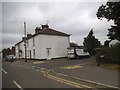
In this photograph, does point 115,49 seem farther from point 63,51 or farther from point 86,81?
point 63,51

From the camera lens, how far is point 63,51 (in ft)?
189

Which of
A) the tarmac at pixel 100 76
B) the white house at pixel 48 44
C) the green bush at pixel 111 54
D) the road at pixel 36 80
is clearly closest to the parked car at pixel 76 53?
the white house at pixel 48 44

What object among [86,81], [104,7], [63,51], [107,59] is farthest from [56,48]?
[86,81]

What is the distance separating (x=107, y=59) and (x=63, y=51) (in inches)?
1235

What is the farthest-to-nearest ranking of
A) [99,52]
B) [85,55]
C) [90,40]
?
1. [90,40]
2. [85,55]
3. [99,52]

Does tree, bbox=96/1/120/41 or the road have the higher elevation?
tree, bbox=96/1/120/41

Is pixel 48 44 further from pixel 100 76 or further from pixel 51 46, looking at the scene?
pixel 100 76

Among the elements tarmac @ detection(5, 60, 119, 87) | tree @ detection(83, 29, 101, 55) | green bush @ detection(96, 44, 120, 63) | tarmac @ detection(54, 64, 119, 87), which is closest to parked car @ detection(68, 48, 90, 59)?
tree @ detection(83, 29, 101, 55)

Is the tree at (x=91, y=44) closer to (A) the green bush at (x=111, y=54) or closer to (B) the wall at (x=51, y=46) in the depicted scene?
(B) the wall at (x=51, y=46)

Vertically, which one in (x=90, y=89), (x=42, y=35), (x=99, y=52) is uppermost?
(x=42, y=35)

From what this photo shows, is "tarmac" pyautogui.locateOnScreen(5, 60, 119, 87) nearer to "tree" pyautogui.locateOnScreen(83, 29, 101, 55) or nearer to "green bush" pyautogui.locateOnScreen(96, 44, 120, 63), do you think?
"green bush" pyautogui.locateOnScreen(96, 44, 120, 63)

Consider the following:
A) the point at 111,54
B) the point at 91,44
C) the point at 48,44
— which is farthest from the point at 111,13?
the point at 91,44

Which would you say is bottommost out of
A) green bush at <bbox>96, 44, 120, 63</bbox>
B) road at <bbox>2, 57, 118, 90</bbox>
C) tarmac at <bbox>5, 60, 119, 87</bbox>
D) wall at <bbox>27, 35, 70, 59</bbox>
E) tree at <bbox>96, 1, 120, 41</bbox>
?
road at <bbox>2, 57, 118, 90</bbox>

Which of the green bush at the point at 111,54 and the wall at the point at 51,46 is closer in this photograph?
the green bush at the point at 111,54
